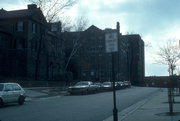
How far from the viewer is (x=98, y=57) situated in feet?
353

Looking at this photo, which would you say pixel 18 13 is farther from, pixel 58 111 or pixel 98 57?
pixel 58 111

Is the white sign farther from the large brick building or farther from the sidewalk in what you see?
the large brick building

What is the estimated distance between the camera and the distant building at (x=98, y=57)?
76.8 meters

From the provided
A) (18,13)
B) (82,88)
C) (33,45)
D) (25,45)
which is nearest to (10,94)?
(82,88)

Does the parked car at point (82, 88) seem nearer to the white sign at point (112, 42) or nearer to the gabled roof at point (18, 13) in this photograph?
the gabled roof at point (18, 13)

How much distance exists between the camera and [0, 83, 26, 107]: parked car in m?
24.0

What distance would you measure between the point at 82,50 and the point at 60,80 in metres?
16.4

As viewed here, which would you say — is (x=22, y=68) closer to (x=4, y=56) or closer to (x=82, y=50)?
(x=4, y=56)

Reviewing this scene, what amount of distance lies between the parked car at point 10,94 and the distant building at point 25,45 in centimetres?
3010

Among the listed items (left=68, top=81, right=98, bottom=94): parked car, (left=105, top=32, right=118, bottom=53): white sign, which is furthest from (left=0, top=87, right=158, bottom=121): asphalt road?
(left=68, top=81, right=98, bottom=94): parked car

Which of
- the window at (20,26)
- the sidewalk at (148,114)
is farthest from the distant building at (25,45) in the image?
the sidewalk at (148,114)

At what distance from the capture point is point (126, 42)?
11425cm

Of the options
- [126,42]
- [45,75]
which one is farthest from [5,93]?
[126,42]

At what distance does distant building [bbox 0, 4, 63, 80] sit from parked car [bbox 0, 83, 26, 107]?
30.1m
